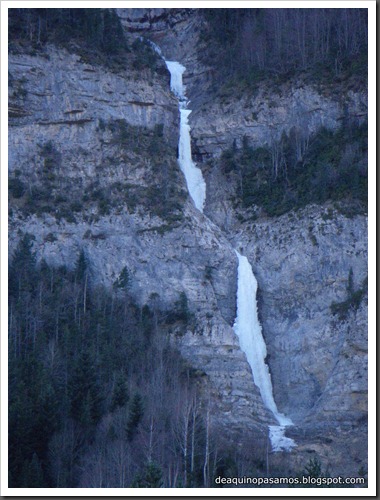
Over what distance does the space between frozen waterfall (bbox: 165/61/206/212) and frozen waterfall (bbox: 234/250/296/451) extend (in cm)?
627

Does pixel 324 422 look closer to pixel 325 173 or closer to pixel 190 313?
pixel 190 313

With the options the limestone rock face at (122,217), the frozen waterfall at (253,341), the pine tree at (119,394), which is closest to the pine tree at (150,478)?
the pine tree at (119,394)

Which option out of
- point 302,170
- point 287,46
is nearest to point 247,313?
point 302,170

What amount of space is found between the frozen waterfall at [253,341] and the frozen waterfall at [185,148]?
20.6ft

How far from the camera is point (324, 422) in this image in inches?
1774

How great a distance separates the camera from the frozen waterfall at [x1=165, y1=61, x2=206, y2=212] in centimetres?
5944

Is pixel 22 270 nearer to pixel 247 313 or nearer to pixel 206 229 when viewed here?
pixel 206 229

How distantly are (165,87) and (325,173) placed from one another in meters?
16.0

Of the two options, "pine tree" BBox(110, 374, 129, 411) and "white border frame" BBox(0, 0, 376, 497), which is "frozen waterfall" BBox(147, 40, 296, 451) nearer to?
"pine tree" BBox(110, 374, 129, 411)

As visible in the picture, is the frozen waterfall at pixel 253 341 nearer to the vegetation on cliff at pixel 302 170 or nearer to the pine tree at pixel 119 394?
the vegetation on cliff at pixel 302 170

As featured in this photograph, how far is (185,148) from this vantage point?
62.1m

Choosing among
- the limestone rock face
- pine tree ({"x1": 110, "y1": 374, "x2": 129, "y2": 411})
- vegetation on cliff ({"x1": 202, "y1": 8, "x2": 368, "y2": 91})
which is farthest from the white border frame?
vegetation on cliff ({"x1": 202, "y1": 8, "x2": 368, "y2": 91})

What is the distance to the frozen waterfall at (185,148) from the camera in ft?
195

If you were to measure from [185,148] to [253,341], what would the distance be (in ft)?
56.0
